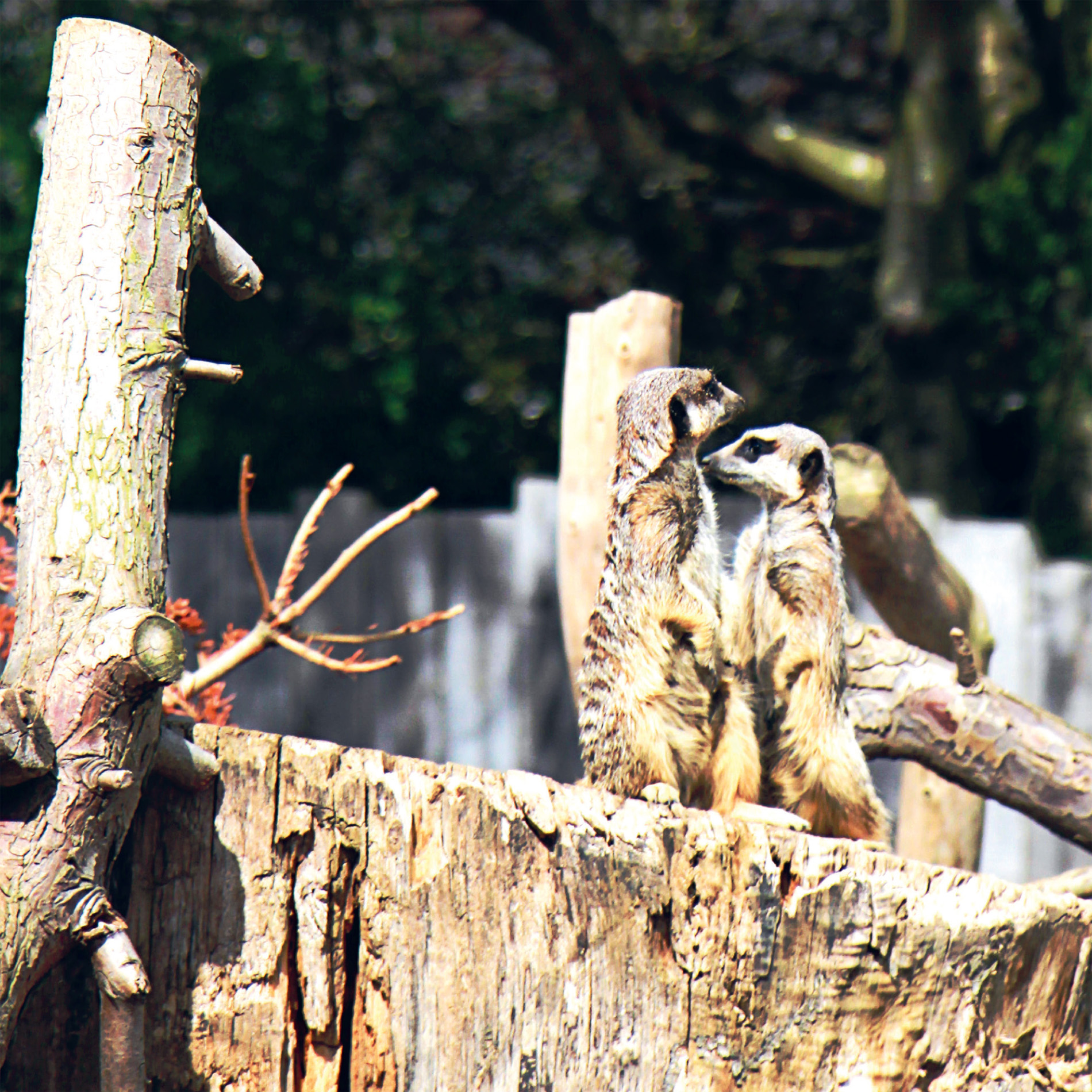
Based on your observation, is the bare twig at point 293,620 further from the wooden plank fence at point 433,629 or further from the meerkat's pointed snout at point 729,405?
the wooden plank fence at point 433,629

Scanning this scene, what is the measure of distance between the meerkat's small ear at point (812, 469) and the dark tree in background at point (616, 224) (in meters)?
3.39

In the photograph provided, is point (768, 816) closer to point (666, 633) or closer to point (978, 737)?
point (666, 633)

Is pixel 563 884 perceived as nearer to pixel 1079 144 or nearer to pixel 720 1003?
pixel 720 1003

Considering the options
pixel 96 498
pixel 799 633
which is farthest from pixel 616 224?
pixel 96 498

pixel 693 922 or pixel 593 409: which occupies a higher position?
pixel 593 409

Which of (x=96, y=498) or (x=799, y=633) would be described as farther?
(x=799, y=633)

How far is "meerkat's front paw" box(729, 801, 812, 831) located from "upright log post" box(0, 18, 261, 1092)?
36.5 inches

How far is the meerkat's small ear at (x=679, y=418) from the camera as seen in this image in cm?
215

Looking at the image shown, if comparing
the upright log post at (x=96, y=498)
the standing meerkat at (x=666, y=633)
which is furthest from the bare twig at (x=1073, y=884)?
the upright log post at (x=96, y=498)

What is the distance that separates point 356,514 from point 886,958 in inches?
125

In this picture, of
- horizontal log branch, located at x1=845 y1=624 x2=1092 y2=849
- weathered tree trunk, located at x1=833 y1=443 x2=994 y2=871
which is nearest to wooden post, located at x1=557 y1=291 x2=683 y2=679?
weathered tree trunk, located at x1=833 y1=443 x2=994 y2=871

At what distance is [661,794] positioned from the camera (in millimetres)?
1967

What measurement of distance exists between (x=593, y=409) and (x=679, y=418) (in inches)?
34.6

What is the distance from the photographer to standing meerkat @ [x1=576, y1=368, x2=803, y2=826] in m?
2.07
